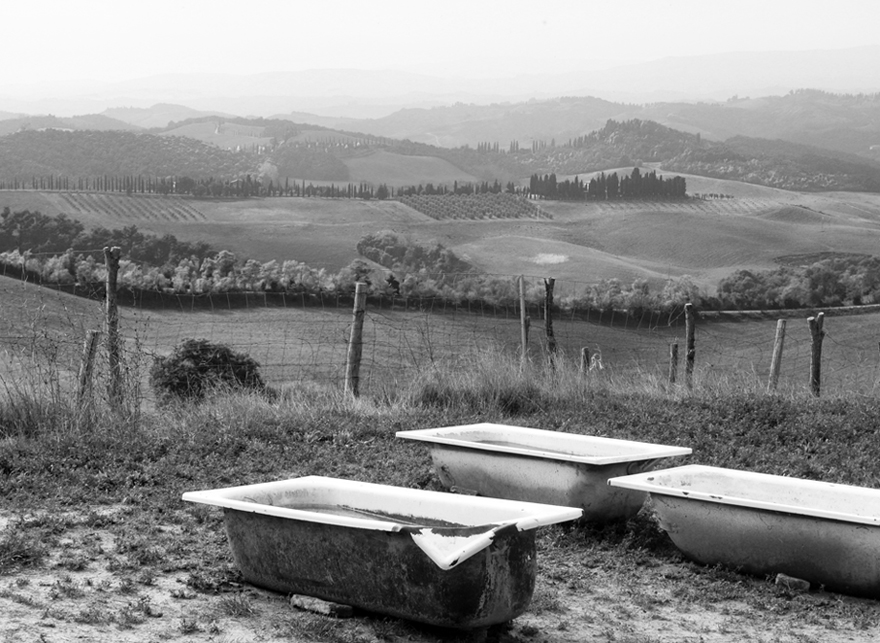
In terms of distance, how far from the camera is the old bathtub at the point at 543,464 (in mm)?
5949

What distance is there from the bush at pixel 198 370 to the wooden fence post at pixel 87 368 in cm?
162

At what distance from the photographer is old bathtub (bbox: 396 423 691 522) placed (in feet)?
19.5

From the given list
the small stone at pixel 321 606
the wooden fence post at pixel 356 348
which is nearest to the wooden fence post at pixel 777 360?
the wooden fence post at pixel 356 348

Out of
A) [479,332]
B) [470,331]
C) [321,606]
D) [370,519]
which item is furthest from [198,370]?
[479,332]

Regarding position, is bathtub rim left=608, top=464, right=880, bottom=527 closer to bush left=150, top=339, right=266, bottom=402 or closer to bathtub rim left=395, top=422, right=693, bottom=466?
bathtub rim left=395, top=422, right=693, bottom=466

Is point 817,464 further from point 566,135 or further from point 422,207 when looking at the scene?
point 566,135

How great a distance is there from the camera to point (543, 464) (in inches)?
241

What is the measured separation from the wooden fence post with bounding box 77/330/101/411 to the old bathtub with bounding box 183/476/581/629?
10.6 ft

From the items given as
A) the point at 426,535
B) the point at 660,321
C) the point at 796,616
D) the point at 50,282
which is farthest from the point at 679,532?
the point at 660,321

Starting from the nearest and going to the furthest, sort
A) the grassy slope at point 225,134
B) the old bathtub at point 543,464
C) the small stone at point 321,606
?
the small stone at point 321,606, the old bathtub at point 543,464, the grassy slope at point 225,134

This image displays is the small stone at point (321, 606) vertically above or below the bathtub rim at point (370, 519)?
below

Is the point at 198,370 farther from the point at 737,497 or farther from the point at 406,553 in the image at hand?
the point at 406,553

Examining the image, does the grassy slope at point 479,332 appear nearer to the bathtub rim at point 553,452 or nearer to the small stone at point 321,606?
the bathtub rim at point 553,452

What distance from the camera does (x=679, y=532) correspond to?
18.0ft
